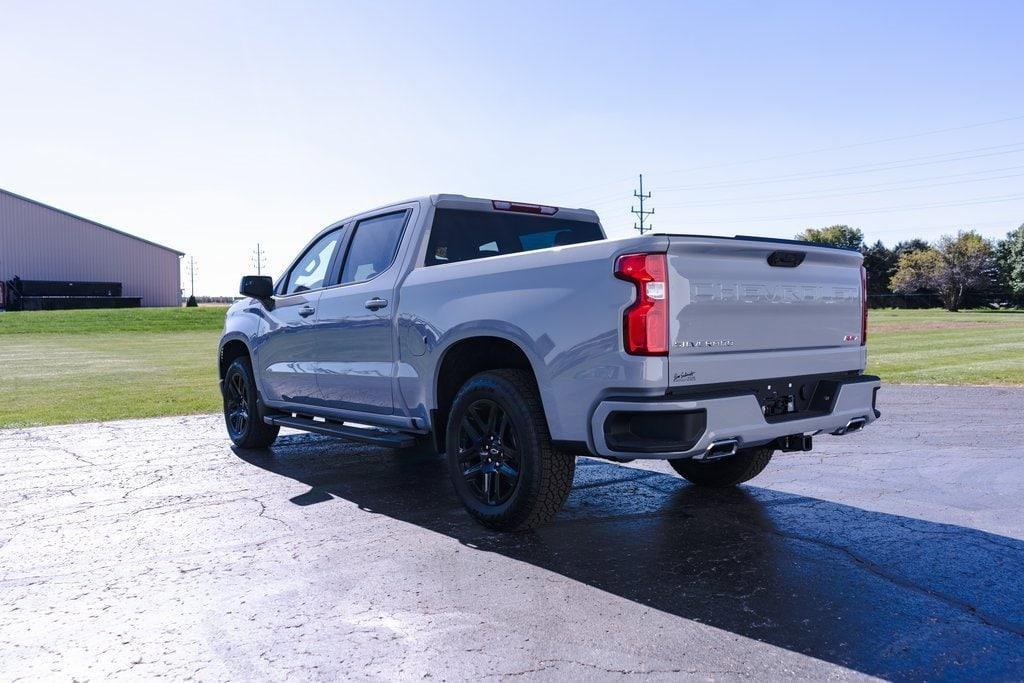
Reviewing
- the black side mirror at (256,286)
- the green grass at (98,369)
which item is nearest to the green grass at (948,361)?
the black side mirror at (256,286)

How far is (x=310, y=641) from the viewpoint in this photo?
11.0 ft

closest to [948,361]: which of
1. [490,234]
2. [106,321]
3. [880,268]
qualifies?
[490,234]

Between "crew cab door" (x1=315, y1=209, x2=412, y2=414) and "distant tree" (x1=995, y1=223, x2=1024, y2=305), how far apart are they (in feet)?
263

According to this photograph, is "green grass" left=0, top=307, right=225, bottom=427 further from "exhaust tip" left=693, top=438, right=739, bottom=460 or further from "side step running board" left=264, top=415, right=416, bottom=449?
"exhaust tip" left=693, top=438, right=739, bottom=460

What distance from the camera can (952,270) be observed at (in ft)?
256

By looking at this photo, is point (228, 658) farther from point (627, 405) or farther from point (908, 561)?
point (908, 561)

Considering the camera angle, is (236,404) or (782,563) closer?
(782,563)

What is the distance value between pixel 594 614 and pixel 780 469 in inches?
145

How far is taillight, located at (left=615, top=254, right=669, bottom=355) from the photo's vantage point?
13.1 ft

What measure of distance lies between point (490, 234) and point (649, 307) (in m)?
2.38

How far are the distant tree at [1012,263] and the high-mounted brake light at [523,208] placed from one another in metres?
79.3

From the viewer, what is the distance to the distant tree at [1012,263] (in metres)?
72.5

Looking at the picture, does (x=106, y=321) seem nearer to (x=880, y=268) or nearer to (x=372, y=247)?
(x=372, y=247)

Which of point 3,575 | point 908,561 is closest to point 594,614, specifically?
point 908,561
